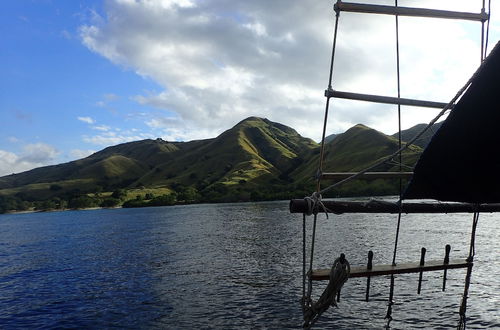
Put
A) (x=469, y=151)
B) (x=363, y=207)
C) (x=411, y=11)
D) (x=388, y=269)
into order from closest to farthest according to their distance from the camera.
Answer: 1. (x=469, y=151)
2. (x=363, y=207)
3. (x=411, y=11)
4. (x=388, y=269)

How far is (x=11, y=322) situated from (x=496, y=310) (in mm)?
35565

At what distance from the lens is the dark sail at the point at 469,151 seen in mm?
6668

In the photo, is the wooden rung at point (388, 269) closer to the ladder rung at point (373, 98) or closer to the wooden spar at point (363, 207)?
the wooden spar at point (363, 207)

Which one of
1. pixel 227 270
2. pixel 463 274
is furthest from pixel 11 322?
pixel 463 274

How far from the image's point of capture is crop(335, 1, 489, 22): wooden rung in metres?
12.7

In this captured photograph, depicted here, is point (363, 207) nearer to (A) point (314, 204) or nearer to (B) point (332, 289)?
(A) point (314, 204)

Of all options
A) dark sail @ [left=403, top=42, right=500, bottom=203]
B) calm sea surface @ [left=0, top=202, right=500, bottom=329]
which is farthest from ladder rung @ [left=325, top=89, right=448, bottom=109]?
calm sea surface @ [left=0, top=202, right=500, bottom=329]

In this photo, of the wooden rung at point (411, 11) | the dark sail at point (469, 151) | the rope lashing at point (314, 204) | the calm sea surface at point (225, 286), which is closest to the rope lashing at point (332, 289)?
the rope lashing at point (314, 204)

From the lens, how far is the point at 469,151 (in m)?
7.38

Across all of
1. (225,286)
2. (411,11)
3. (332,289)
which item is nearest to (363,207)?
(332,289)

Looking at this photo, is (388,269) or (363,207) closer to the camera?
(363,207)

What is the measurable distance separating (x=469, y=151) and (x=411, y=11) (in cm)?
768

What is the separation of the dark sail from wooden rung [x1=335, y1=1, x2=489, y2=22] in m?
6.88

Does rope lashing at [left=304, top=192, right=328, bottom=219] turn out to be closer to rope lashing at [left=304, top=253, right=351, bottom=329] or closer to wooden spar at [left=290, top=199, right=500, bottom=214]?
wooden spar at [left=290, top=199, right=500, bottom=214]
